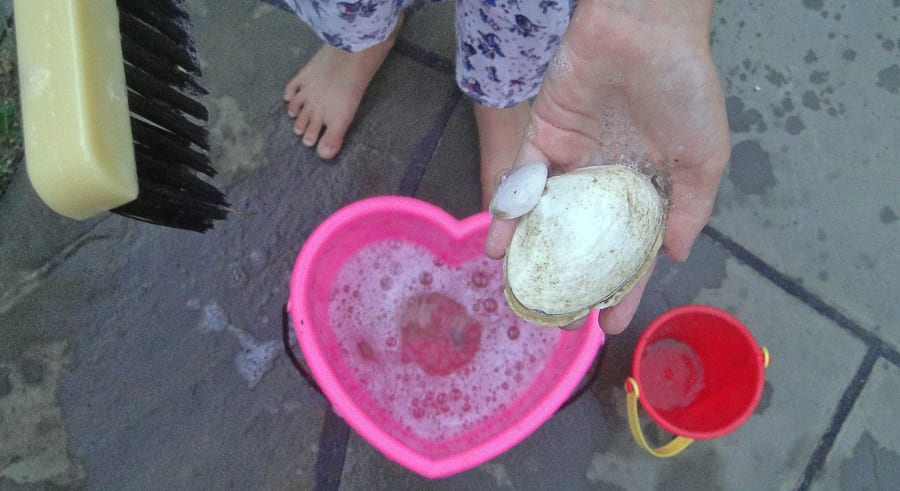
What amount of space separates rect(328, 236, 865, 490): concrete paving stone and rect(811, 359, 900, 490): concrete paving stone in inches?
1.6

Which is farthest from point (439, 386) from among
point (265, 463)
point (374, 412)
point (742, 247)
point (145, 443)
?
point (742, 247)

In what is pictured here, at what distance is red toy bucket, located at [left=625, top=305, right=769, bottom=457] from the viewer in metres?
0.96

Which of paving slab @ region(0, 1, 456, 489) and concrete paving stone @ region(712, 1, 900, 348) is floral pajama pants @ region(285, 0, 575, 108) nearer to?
paving slab @ region(0, 1, 456, 489)

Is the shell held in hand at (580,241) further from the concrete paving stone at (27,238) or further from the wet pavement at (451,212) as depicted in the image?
the concrete paving stone at (27,238)

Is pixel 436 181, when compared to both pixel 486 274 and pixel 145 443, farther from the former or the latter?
pixel 145 443

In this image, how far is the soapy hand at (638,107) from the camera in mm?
710

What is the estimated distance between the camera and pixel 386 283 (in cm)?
113

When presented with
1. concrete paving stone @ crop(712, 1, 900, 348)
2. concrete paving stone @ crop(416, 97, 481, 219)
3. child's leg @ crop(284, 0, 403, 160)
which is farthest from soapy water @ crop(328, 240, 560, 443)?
concrete paving stone @ crop(712, 1, 900, 348)

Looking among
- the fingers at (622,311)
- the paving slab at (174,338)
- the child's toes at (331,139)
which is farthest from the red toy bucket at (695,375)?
the child's toes at (331,139)

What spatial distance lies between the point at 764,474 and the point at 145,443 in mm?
1107

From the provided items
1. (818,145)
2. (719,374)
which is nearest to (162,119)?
(719,374)

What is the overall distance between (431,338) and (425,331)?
0.06 ft

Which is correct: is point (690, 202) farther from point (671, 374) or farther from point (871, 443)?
point (871, 443)

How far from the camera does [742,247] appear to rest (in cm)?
116
